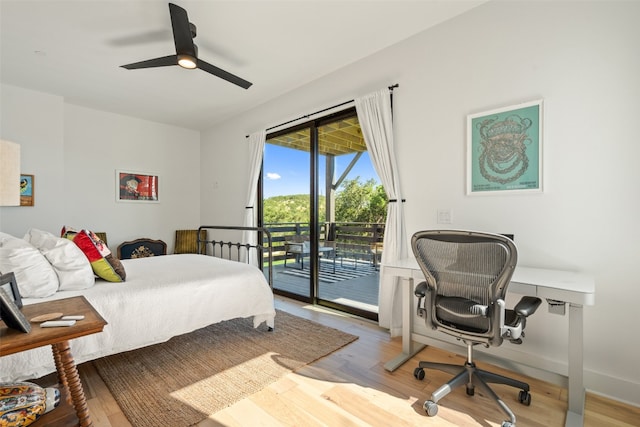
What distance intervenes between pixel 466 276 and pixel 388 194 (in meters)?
1.38

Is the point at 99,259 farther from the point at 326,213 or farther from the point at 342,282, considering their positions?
the point at 342,282

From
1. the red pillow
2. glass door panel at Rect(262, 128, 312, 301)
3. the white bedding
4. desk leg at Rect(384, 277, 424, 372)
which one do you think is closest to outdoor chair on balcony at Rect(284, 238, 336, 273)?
glass door panel at Rect(262, 128, 312, 301)

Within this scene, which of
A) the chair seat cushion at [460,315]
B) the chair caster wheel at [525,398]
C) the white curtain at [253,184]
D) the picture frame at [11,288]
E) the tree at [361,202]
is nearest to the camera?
the picture frame at [11,288]

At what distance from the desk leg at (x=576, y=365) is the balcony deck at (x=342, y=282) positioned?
69.5 inches

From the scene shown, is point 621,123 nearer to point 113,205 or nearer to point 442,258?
point 442,258

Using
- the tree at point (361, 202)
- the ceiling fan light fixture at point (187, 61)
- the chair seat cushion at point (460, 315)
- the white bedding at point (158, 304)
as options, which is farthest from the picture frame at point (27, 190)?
the chair seat cushion at point (460, 315)

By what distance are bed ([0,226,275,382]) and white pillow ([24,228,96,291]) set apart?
0.18ft

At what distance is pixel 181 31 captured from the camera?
87.8 inches

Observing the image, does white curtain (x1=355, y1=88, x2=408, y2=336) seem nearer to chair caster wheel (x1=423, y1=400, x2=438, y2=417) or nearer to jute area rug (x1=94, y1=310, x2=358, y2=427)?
jute area rug (x1=94, y1=310, x2=358, y2=427)

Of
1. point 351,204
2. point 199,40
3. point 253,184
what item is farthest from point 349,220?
point 199,40

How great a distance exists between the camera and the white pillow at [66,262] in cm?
194

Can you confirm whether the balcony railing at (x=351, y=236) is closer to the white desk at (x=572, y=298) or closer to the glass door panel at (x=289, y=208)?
A: the glass door panel at (x=289, y=208)

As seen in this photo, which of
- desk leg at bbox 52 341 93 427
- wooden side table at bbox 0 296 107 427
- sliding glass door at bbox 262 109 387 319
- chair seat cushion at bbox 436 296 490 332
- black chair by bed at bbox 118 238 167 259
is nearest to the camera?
wooden side table at bbox 0 296 107 427

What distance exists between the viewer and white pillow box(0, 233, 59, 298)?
1.72 m
